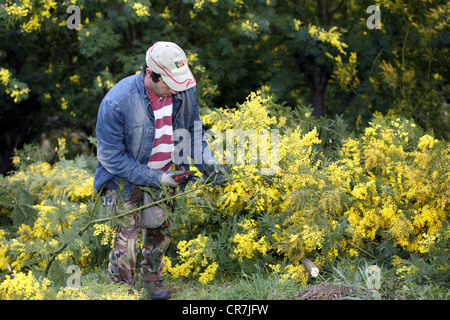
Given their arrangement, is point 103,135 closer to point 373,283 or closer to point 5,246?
point 5,246

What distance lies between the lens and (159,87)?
3.31 metres

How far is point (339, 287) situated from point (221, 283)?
93 centimetres

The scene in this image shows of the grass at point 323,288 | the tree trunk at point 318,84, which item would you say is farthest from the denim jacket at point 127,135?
the tree trunk at point 318,84

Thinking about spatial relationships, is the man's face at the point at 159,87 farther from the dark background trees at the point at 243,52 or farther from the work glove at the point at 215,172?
the dark background trees at the point at 243,52

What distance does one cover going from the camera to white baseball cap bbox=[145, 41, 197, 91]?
10.5ft

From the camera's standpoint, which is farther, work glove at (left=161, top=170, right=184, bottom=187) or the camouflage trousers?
the camouflage trousers

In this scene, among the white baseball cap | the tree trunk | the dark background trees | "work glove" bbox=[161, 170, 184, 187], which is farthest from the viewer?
the tree trunk

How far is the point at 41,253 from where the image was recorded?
4.07m

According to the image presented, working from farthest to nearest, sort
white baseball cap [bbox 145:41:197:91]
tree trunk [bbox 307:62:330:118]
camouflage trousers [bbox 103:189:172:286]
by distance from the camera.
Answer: tree trunk [bbox 307:62:330:118]
camouflage trousers [bbox 103:189:172:286]
white baseball cap [bbox 145:41:197:91]

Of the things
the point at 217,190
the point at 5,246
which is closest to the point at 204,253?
the point at 217,190

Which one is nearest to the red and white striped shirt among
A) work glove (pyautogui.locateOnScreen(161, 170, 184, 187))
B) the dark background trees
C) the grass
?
work glove (pyautogui.locateOnScreen(161, 170, 184, 187))

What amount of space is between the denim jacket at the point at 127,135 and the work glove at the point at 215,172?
0.33m

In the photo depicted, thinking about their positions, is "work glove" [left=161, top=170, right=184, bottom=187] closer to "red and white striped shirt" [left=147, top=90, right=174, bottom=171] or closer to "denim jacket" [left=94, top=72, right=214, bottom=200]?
"denim jacket" [left=94, top=72, right=214, bottom=200]

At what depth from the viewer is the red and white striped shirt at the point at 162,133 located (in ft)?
11.3
